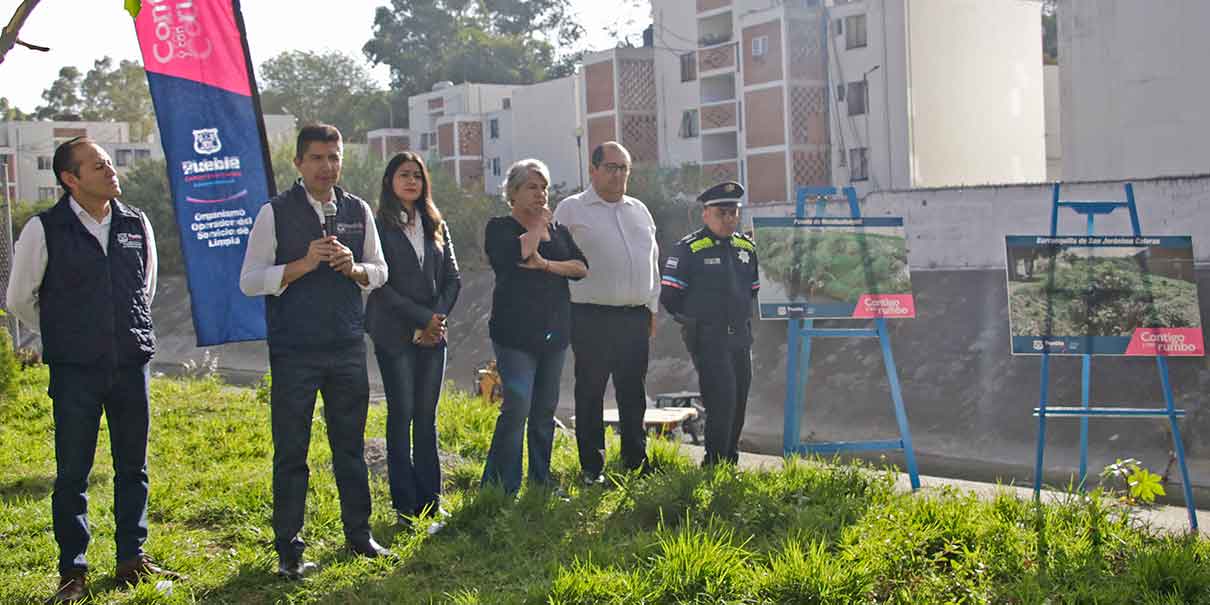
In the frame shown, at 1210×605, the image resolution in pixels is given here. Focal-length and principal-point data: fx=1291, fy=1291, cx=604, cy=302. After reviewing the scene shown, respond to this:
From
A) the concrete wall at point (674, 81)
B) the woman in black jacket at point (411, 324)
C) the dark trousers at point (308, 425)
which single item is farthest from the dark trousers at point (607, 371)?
the concrete wall at point (674, 81)

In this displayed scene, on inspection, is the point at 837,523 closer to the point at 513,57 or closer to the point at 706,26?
the point at 706,26

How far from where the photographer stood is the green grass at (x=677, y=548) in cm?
502

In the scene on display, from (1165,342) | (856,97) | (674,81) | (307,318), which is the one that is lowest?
(1165,342)

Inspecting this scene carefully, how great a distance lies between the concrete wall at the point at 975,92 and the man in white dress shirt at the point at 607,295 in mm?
31884

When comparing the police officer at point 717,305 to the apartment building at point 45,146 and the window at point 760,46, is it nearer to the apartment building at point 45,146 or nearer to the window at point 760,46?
the window at point 760,46

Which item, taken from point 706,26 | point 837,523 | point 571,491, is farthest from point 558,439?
point 706,26

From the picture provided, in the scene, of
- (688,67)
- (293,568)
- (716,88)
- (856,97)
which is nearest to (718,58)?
(716,88)

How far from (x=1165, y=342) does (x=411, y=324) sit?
4.16m

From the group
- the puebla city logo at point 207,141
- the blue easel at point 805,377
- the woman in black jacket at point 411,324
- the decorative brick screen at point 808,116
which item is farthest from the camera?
the decorative brick screen at point 808,116

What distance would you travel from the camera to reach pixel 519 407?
677 cm

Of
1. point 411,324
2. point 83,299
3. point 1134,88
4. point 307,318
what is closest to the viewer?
point 83,299

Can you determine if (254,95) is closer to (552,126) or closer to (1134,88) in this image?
(1134,88)

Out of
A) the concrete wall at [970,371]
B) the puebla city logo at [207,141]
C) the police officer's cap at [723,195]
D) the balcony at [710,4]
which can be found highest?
the balcony at [710,4]

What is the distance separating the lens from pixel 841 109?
39.6m
